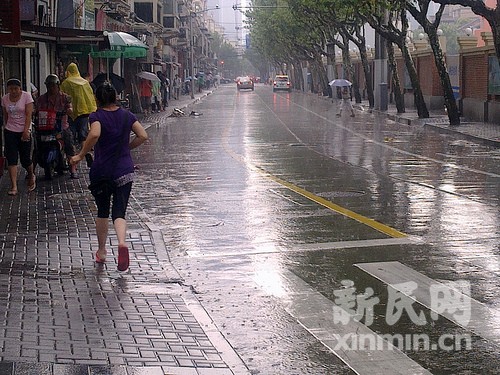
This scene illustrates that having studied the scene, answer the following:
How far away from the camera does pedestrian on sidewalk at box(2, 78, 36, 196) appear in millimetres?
14281

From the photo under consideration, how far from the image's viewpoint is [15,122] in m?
14.4

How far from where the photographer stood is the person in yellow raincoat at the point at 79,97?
55.1 feet

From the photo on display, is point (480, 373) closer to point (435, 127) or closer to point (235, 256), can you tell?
point (235, 256)

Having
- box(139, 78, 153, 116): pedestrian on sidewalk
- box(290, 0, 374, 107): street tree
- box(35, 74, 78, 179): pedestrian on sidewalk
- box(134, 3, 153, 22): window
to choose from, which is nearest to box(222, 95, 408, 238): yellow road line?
box(35, 74, 78, 179): pedestrian on sidewalk

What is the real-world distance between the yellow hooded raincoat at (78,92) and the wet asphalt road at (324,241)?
160 centimetres

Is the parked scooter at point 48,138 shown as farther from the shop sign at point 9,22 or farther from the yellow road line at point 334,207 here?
the yellow road line at point 334,207

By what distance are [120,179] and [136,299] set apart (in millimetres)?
1663

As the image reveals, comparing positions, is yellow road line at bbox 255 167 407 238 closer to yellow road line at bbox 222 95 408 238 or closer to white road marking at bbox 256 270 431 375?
yellow road line at bbox 222 95 408 238

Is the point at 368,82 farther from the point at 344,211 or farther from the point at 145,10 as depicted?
the point at 344,211

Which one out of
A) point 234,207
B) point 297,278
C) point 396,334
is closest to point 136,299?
point 297,278

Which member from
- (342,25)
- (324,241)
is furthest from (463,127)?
(342,25)

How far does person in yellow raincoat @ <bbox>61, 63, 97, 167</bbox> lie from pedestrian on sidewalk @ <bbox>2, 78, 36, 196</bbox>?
2.28 meters

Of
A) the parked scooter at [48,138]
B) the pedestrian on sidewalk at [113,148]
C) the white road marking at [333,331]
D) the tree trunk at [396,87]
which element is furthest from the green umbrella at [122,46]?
the white road marking at [333,331]

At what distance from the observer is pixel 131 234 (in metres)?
11.1
